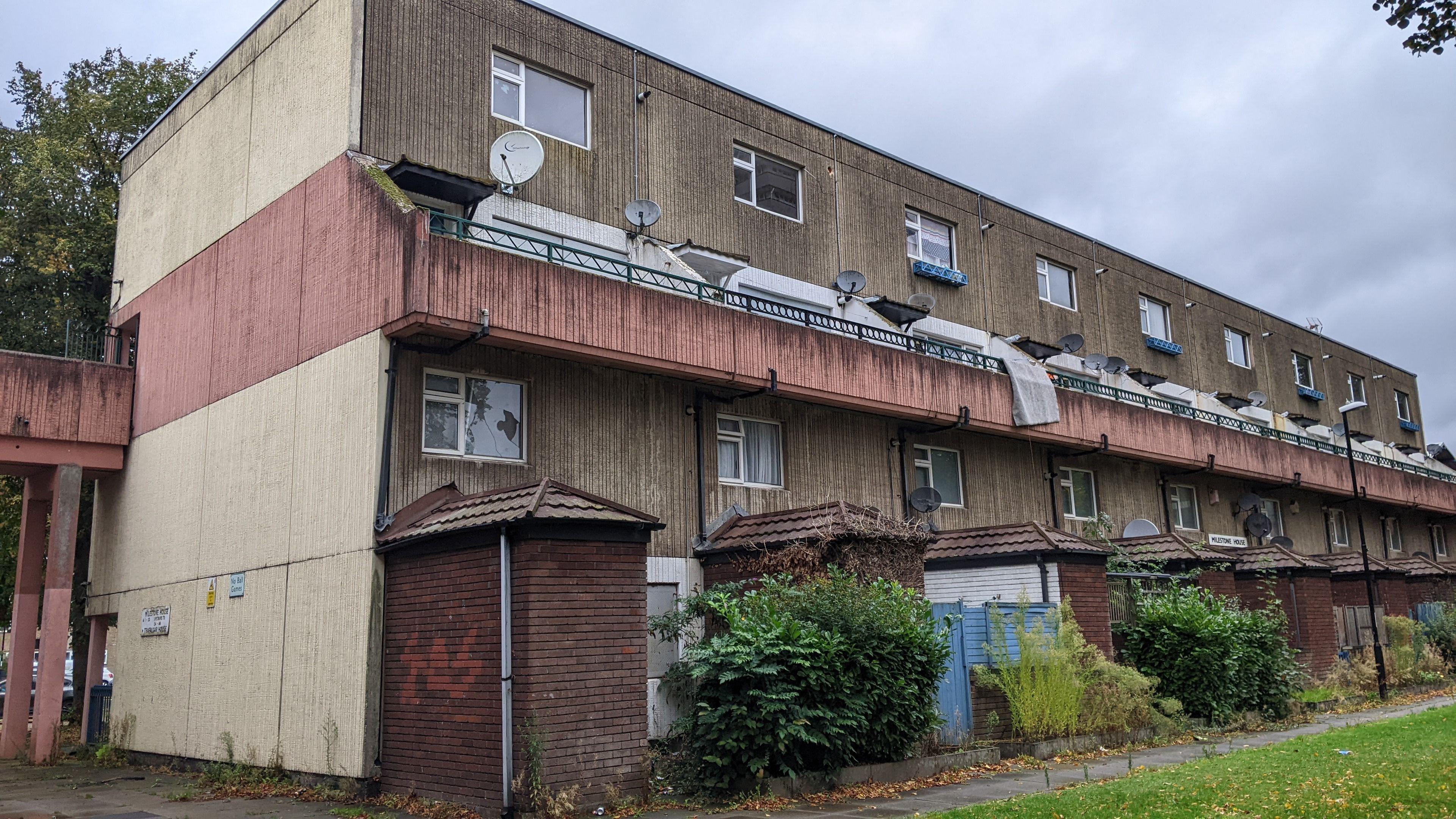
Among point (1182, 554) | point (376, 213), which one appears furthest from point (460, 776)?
point (1182, 554)

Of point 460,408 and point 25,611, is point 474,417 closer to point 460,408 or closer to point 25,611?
point 460,408

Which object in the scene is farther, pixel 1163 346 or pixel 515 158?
pixel 1163 346

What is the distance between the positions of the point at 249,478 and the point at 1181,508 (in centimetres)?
2261

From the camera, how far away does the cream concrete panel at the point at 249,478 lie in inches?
593

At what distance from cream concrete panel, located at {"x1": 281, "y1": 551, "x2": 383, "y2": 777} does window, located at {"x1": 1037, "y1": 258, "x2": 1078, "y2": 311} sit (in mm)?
18570

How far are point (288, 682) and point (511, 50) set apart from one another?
31.8ft

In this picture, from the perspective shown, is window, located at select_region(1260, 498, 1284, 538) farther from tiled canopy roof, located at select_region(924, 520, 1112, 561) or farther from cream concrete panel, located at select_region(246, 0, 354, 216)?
cream concrete panel, located at select_region(246, 0, 354, 216)

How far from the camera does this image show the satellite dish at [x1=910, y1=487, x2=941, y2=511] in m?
19.8

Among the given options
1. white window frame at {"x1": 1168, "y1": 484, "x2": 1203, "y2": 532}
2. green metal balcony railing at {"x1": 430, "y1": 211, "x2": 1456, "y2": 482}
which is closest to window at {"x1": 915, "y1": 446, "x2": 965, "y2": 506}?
green metal balcony railing at {"x1": 430, "y1": 211, "x2": 1456, "y2": 482}

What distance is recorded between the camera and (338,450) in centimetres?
1394

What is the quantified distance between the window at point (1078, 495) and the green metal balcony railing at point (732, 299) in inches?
74.4

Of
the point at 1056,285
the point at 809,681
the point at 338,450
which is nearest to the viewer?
the point at 809,681

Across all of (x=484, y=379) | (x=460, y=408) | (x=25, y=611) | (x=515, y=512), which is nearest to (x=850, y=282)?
(x=484, y=379)

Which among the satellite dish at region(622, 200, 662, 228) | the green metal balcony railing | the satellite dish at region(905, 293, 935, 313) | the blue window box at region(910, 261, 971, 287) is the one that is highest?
the blue window box at region(910, 261, 971, 287)
